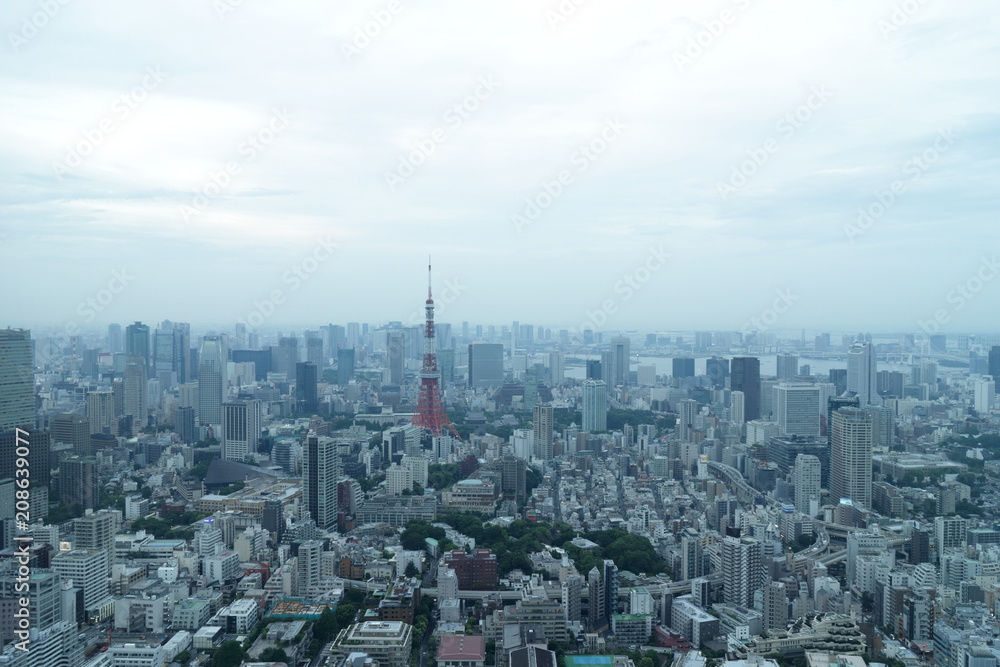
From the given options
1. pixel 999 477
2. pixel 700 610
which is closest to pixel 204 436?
pixel 700 610

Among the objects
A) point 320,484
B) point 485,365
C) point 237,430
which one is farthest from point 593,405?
point 320,484

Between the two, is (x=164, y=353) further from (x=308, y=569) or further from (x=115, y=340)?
(x=308, y=569)

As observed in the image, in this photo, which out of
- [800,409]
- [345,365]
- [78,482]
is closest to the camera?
[78,482]

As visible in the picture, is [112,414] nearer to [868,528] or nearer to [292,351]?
[292,351]

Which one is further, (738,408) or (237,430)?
(738,408)

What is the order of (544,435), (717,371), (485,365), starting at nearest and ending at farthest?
(544,435) → (717,371) → (485,365)

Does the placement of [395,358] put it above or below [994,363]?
below

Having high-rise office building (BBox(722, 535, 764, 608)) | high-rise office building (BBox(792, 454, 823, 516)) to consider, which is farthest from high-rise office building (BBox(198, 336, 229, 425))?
high-rise office building (BBox(722, 535, 764, 608))

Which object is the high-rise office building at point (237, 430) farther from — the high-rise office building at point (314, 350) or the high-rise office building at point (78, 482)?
the high-rise office building at point (314, 350)
